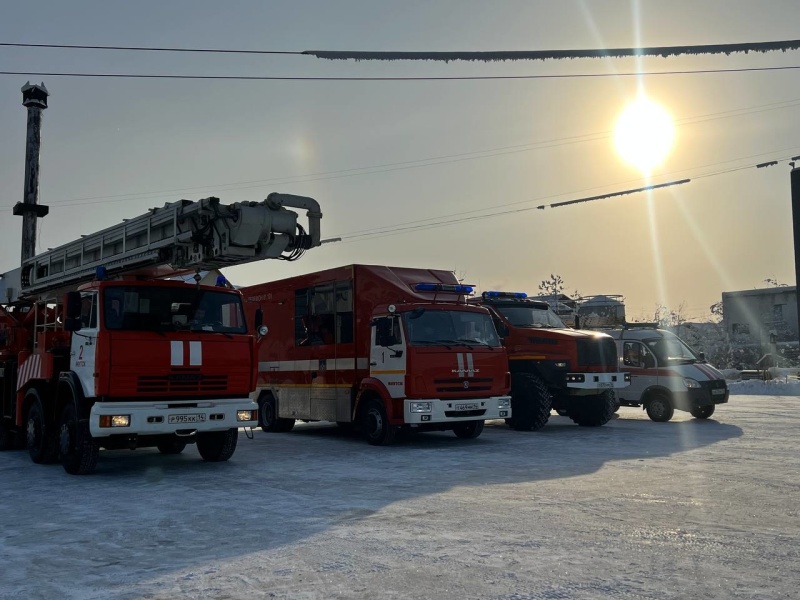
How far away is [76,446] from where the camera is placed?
1002 centimetres

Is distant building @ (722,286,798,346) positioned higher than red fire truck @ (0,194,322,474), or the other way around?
distant building @ (722,286,798,346)

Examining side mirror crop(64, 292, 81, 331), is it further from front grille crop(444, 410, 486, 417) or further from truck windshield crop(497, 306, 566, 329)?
truck windshield crop(497, 306, 566, 329)

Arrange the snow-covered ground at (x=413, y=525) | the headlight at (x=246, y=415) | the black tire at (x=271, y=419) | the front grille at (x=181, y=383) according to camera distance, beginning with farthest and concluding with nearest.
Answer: the black tire at (x=271, y=419) < the headlight at (x=246, y=415) < the front grille at (x=181, y=383) < the snow-covered ground at (x=413, y=525)

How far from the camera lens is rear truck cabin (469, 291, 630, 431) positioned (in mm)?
15328

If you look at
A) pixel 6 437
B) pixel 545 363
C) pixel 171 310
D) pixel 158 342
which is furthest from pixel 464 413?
pixel 6 437

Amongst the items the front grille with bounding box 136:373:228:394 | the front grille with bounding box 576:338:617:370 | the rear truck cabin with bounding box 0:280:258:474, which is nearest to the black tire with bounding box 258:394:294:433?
the rear truck cabin with bounding box 0:280:258:474

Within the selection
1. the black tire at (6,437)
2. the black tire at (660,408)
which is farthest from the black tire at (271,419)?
the black tire at (660,408)

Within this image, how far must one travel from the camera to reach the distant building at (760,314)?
58.3 metres

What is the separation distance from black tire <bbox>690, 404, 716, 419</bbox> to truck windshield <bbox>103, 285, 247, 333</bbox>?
38.8ft

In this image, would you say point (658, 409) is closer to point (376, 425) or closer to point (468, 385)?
point (468, 385)

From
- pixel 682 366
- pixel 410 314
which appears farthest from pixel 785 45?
pixel 682 366

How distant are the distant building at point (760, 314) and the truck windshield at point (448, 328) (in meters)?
48.8

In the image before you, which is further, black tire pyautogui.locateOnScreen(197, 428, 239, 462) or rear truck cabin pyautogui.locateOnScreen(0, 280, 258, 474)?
black tire pyautogui.locateOnScreen(197, 428, 239, 462)

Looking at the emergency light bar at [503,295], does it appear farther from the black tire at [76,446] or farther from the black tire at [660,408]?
the black tire at [76,446]
